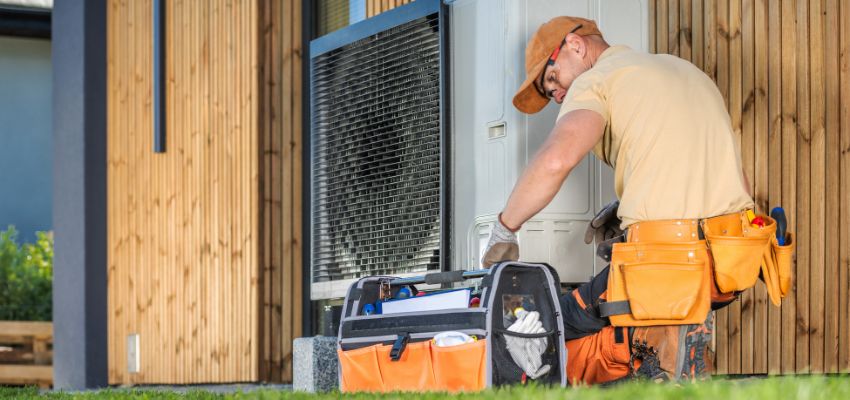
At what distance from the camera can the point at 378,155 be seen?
522cm

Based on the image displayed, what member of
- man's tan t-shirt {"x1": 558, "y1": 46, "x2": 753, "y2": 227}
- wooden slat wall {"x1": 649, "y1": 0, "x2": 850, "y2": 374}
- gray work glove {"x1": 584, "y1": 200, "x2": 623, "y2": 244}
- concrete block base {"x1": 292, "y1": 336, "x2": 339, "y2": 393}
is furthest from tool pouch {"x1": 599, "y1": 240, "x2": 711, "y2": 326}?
concrete block base {"x1": 292, "y1": 336, "x2": 339, "y2": 393}

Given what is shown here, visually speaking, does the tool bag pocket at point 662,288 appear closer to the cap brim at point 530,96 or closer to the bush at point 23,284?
the cap brim at point 530,96

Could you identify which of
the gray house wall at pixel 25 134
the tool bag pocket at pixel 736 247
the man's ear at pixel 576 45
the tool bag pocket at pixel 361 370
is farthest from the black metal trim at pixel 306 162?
the gray house wall at pixel 25 134

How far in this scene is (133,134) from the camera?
7.21 m

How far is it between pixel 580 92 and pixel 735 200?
52cm

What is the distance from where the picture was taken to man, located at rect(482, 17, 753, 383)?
3373 millimetres

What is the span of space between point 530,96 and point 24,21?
10.1 metres

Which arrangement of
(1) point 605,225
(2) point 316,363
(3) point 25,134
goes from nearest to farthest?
(1) point 605,225, (2) point 316,363, (3) point 25,134

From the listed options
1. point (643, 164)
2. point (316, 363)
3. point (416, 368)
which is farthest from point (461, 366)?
point (316, 363)

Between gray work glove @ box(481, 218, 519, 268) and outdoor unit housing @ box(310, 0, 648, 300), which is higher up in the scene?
outdoor unit housing @ box(310, 0, 648, 300)

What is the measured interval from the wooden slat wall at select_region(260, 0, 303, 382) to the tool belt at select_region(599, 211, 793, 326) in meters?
3.31

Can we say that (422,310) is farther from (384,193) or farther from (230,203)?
(230,203)

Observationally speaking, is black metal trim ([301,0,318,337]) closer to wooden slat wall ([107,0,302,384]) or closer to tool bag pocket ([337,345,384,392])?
wooden slat wall ([107,0,302,384])

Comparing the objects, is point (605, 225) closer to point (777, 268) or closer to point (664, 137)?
A: point (664, 137)
